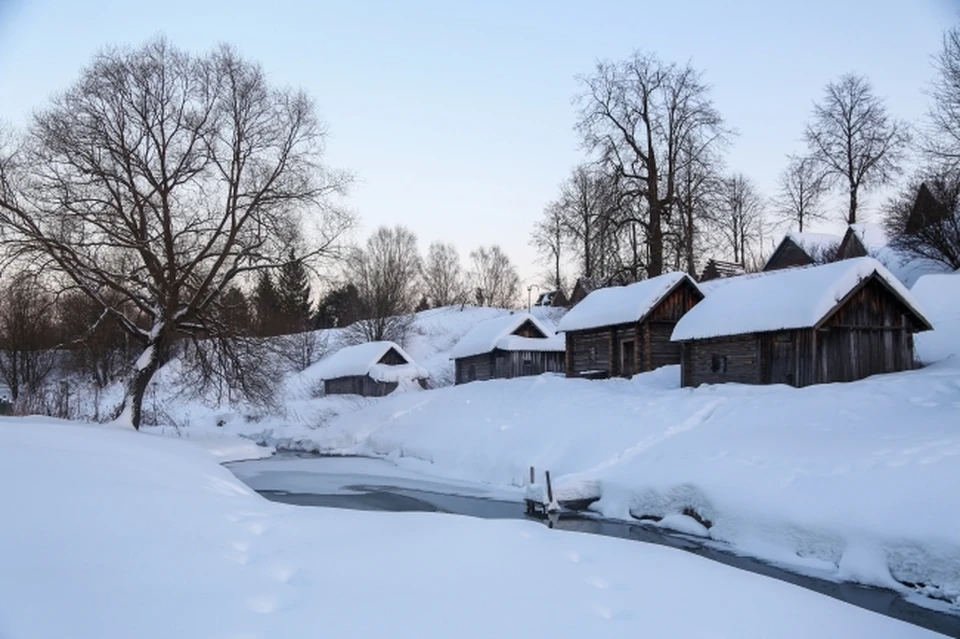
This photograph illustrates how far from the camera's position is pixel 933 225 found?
34281 mm

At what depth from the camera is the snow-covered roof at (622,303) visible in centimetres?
2692

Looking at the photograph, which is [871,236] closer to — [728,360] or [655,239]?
[655,239]

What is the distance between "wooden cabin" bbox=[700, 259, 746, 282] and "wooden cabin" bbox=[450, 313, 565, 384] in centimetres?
1428

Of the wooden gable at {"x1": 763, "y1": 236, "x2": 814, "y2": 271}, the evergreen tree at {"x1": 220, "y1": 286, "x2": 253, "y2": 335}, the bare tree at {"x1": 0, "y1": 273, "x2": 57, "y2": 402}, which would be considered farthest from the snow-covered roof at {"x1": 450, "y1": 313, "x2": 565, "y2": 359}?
the bare tree at {"x1": 0, "y1": 273, "x2": 57, "y2": 402}

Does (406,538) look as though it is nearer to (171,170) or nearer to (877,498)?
(877,498)

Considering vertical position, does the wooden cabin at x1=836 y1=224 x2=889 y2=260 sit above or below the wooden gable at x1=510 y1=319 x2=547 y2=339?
above

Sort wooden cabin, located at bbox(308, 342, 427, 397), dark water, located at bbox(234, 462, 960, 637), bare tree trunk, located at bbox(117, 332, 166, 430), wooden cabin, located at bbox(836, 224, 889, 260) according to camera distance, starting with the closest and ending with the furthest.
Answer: dark water, located at bbox(234, 462, 960, 637), bare tree trunk, located at bbox(117, 332, 166, 430), wooden cabin, located at bbox(836, 224, 889, 260), wooden cabin, located at bbox(308, 342, 427, 397)

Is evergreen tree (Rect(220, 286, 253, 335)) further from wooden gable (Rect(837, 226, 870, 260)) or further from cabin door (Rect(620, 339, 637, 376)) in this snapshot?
wooden gable (Rect(837, 226, 870, 260))

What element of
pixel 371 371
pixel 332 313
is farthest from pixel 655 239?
pixel 332 313

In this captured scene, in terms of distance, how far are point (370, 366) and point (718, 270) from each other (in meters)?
24.6

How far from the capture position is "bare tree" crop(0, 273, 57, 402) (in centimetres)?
1914


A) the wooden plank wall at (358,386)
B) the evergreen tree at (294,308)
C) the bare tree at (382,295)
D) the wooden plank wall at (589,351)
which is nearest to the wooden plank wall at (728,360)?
the wooden plank wall at (589,351)

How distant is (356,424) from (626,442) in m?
17.3

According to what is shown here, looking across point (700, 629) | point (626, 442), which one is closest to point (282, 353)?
point (626, 442)
